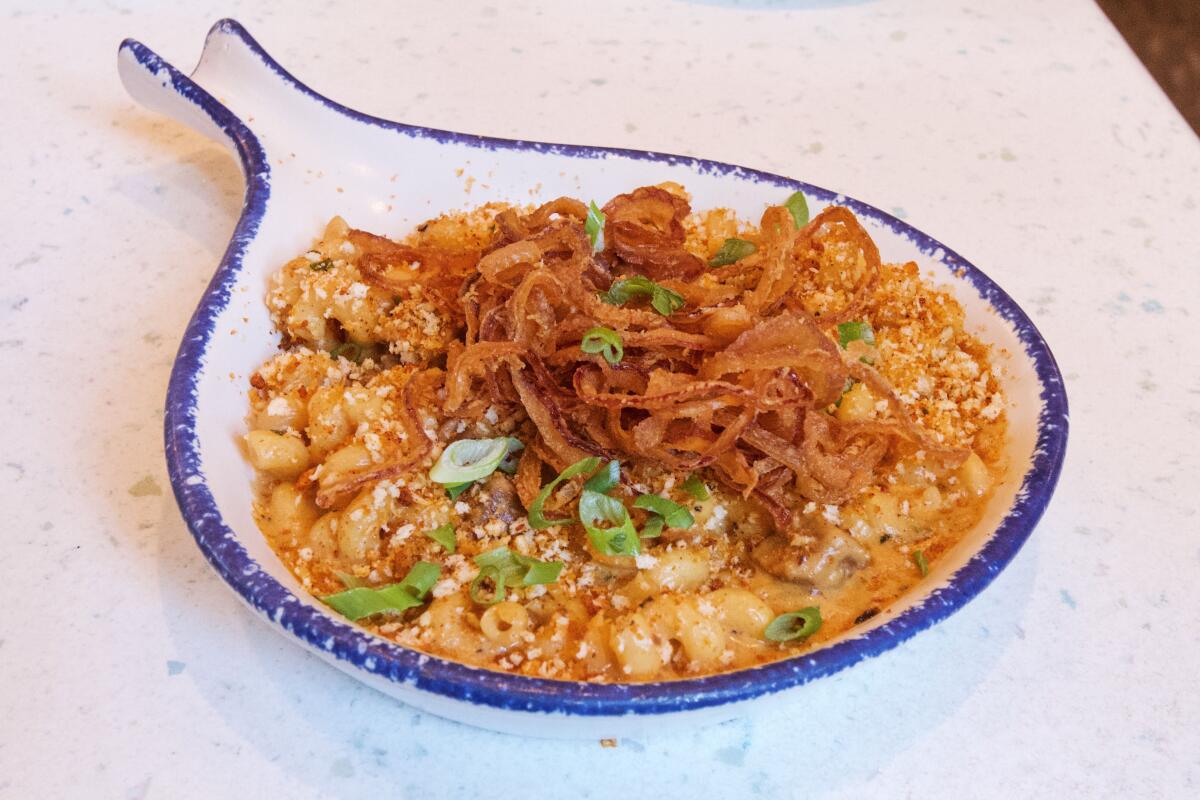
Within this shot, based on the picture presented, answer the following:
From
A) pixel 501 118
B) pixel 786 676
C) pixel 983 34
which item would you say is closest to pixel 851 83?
pixel 983 34

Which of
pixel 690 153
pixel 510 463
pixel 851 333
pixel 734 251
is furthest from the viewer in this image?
pixel 690 153

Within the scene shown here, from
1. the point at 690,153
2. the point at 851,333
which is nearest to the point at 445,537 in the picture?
the point at 851,333

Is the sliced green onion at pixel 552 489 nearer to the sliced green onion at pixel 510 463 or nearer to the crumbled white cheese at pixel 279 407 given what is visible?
the sliced green onion at pixel 510 463

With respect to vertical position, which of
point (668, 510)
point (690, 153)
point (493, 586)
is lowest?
point (493, 586)

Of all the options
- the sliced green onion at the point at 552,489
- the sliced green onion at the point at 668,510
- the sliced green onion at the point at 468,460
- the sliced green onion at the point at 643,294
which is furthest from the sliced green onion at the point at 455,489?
the sliced green onion at the point at 643,294

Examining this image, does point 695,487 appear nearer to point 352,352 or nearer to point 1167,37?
point 352,352

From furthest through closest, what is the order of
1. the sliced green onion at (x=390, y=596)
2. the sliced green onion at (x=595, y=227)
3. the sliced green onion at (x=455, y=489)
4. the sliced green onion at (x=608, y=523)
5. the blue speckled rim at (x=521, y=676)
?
the sliced green onion at (x=595, y=227)
the sliced green onion at (x=455, y=489)
the sliced green onion at (x=608, y=523)
the sliced green onion at (x=390, y=596)
the blue speckled rim at (x=521, y=676)

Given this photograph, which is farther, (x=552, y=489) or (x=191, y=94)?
(x=191, y=94)
